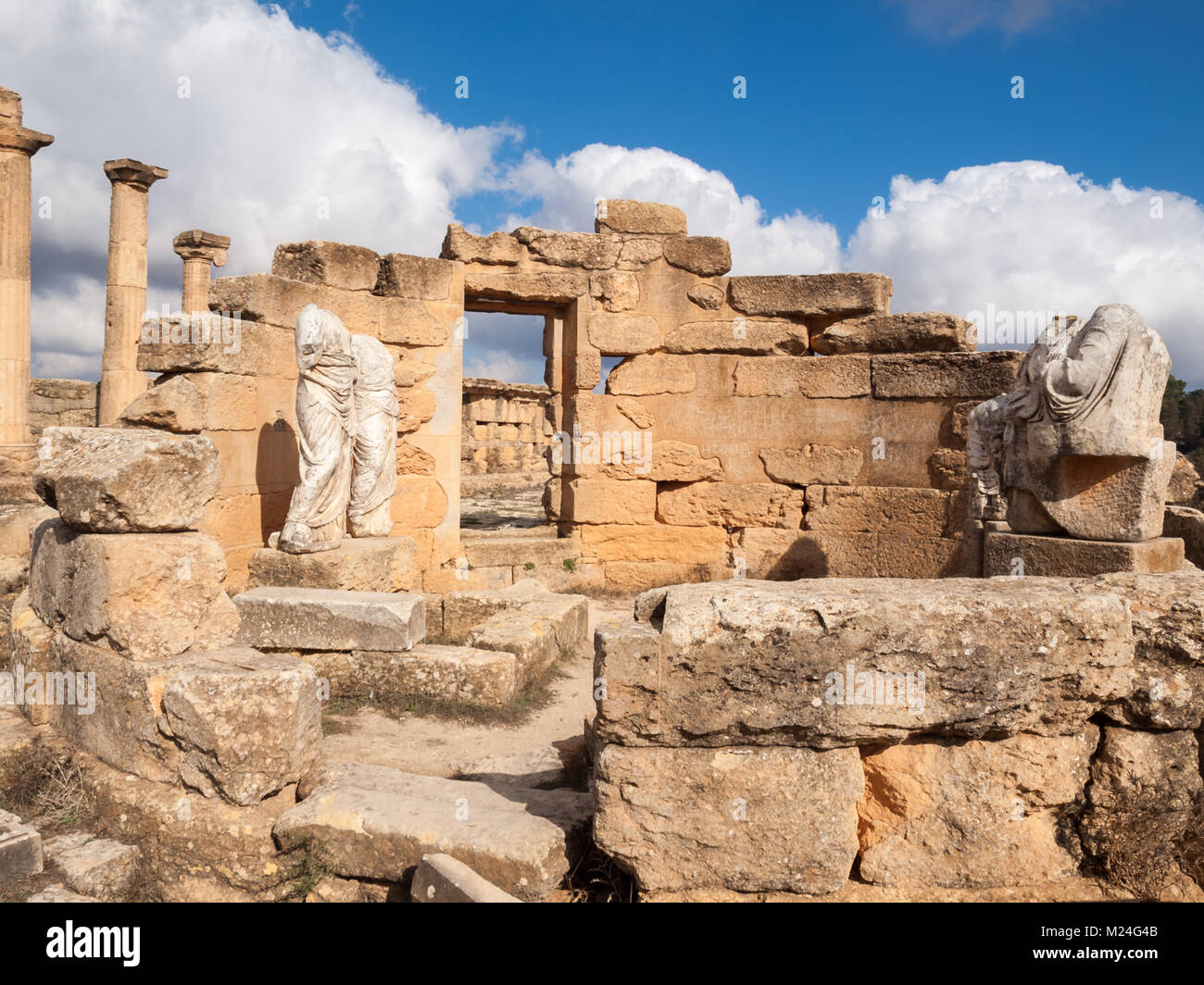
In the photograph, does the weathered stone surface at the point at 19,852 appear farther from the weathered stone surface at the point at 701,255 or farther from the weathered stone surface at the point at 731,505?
the weathered stone surface at the point at 701,255

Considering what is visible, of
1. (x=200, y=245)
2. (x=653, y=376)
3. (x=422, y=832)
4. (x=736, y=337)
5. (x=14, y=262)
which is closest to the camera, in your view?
(x=422, y=832)

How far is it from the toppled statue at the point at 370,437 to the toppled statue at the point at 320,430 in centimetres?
17

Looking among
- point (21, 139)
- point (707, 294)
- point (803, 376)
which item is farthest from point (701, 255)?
point (21, 139)

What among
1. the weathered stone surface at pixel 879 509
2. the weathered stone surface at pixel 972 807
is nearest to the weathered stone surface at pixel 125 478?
the weathered stone surface at pixel 972 807

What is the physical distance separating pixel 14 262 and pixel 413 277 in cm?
659

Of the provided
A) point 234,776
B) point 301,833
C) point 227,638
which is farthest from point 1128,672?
point 227,638

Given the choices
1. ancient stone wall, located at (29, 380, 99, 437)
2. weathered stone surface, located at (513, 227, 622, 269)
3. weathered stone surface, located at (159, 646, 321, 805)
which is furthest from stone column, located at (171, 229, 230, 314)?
weathered stone surface, located at (159, 646, 321, 805)

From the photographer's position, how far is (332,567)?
5.92 metres

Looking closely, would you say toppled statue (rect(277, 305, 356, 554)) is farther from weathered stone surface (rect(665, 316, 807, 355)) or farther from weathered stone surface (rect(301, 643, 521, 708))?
weathered stone surface (rect(665, 316, 807, 355))

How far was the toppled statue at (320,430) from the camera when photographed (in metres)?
6.12

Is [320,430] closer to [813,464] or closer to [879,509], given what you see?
Result: [813,464]

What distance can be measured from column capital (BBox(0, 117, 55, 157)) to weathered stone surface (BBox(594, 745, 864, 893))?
12116 millimetres

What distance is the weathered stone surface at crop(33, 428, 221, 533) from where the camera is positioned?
3389mm
